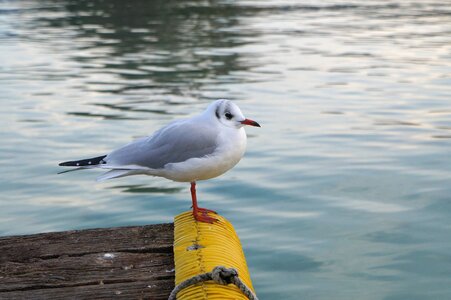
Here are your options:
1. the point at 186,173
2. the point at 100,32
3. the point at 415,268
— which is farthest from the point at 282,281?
the point at 100,32

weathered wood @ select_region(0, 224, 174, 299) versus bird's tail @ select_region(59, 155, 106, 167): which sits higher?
bird's tail @ select_region(59, 155, 106, 167)

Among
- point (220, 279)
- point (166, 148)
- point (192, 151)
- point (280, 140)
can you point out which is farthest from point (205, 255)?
point (280, 140)

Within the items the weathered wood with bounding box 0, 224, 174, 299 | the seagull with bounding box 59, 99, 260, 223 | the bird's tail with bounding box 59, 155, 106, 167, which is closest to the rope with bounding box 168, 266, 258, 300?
the weathered wood with bounding box 0, 224, 174, 299

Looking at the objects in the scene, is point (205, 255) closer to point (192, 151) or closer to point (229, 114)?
point (192, 151)

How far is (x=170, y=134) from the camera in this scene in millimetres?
5113

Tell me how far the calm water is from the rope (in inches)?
90.5

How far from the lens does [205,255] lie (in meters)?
4.47

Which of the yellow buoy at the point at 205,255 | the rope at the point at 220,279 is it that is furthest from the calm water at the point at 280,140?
the rope at the point at 220,279

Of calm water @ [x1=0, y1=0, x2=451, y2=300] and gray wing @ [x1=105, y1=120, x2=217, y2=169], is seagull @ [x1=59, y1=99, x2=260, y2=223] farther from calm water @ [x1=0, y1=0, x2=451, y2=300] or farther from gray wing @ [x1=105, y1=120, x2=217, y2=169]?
calm water @ [x1=0, y1=0, x2=451, y2=300]

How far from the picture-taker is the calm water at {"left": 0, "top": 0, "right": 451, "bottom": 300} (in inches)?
280

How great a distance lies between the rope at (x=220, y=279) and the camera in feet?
13.3

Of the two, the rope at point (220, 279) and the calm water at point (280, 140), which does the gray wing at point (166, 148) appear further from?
the calm water at point (280, 140)

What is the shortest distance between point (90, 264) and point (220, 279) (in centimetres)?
85

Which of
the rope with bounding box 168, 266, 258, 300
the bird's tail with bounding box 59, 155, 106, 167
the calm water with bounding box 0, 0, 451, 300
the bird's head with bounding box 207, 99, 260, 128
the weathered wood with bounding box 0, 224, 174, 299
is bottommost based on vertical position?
the calm water with bounding box 0, 0, 451, 300
